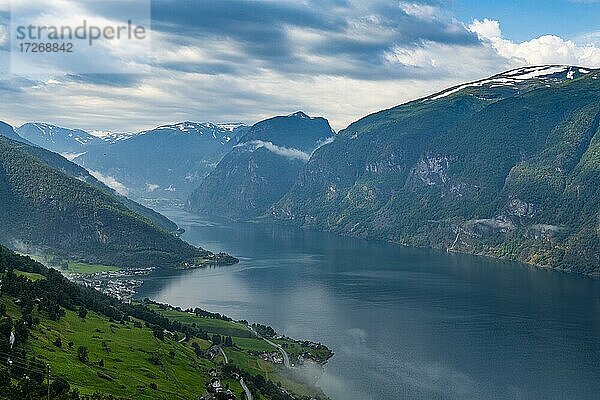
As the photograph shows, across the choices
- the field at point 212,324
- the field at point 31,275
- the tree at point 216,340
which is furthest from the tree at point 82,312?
the field at point 212,324

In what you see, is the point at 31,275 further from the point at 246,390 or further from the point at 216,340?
the point at 246,390

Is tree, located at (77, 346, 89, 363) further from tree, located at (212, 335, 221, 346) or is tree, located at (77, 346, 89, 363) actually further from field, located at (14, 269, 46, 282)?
tree, located at (212, 335, 221, 346)

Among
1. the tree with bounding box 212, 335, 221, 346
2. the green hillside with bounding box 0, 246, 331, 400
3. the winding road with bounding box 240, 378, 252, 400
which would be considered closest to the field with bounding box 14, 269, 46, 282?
the green hillside with bounding box 0, 246, 331, 400

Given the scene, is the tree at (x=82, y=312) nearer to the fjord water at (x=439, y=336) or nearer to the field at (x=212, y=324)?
the field at (x=212, y=324)

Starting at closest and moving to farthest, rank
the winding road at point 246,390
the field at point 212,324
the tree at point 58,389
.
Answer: the tree at point 58,389 < the winding road at point 246,390 < the field at point 212,324

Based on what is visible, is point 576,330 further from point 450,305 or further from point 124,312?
point 124,312

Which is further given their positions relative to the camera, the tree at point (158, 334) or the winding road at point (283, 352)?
the winding road at point (283, 352)

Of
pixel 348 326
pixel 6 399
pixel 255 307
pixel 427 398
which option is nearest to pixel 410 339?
pixel 348 326

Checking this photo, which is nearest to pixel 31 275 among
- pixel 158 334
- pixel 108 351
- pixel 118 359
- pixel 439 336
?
pixel 158 334

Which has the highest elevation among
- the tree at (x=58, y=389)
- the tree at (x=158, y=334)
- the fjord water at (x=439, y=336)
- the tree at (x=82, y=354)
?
the tree at (x=58, y=389)

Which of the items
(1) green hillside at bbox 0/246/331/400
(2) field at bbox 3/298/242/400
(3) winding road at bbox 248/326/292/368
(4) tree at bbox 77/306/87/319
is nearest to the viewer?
(1) green hillside at bbox 0/246/331/400

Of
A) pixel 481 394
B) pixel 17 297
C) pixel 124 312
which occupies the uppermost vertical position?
pixel 17 297
